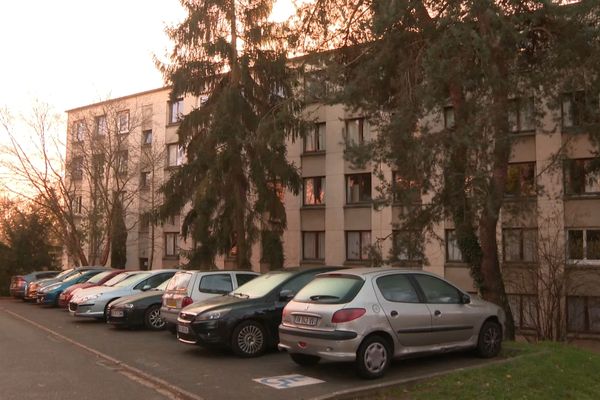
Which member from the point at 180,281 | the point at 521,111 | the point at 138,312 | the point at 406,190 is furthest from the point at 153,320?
the point at 521,111

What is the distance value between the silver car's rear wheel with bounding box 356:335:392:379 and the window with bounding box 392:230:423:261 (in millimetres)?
5604

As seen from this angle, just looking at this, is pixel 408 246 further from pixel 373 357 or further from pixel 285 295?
pixel 373 357

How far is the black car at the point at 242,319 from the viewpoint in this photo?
10.0m

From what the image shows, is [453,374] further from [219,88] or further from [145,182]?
[145,182]

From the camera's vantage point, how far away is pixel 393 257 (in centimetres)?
1377

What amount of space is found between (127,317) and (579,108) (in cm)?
1133

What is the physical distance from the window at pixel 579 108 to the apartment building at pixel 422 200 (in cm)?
4

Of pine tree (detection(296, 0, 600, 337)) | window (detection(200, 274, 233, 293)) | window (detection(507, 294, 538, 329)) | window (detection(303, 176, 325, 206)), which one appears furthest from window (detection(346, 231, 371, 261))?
window (detection(200, 274, 233, 293))

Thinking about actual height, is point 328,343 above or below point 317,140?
below

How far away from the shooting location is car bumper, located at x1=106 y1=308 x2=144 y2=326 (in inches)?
561

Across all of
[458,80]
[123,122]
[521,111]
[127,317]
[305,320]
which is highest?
[123,122]

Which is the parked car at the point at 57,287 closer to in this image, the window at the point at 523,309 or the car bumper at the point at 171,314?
the car bumper at the point at 171,314

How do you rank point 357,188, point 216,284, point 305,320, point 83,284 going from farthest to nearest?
point 357,188, point 83,284, point 216,284, point 305,320

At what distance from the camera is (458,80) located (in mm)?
11391
